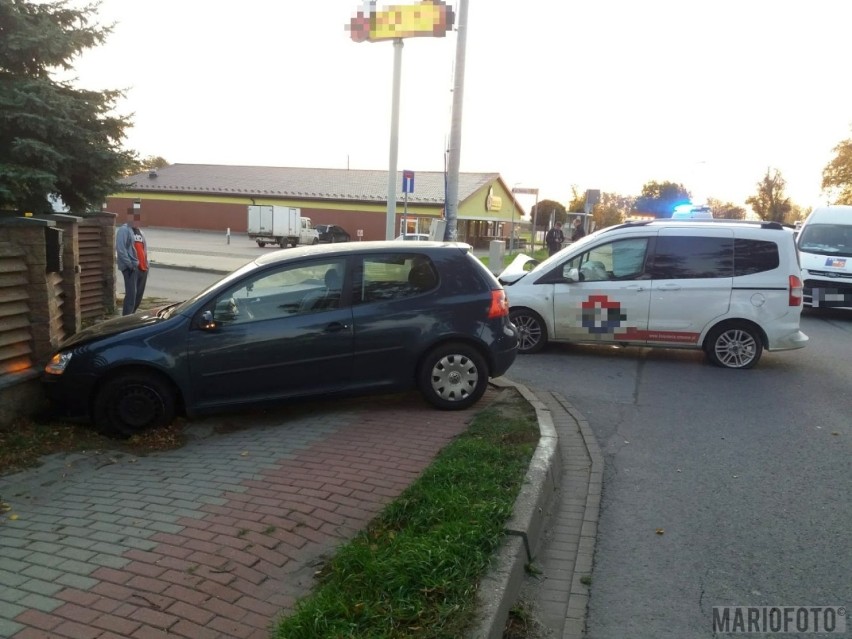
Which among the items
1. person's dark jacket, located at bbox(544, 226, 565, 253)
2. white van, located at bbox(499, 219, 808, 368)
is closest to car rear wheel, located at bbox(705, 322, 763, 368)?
white van, located at bbox(499, 219, 808, 368)

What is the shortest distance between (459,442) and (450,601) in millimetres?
2287

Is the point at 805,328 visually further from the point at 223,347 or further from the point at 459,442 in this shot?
the point at 223,347

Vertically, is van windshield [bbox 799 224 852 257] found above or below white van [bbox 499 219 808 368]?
above

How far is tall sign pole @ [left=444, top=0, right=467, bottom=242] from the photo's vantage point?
14031 mm

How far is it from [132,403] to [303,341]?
153 cm

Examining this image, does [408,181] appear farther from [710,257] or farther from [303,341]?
[303,341]

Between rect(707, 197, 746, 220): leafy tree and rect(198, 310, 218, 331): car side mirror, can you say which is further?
rect(707, 197, 746, 220): leafy tree

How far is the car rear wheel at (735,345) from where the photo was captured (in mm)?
9484

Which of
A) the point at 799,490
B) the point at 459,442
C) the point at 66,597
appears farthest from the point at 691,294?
the point at 66,597

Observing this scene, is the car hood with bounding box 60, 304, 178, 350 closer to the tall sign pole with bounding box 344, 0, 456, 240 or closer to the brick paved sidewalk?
the brick paved sidewalk

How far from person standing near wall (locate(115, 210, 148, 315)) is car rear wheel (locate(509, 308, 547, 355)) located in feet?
18.9

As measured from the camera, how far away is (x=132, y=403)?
6230mm

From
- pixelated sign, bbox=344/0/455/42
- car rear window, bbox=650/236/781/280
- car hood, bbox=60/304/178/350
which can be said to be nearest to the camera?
car hood, bbox=60/304/178/350

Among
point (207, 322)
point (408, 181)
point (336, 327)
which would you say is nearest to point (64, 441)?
point (207, 322)
